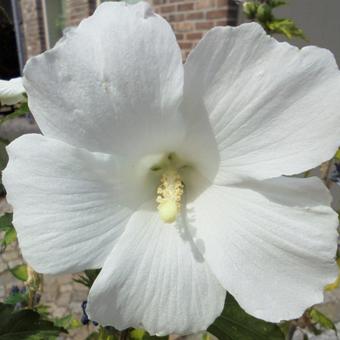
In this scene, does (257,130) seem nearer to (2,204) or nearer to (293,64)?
(293,64)

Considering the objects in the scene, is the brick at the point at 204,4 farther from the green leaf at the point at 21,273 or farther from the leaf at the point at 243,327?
the leaf at the point at 243,327

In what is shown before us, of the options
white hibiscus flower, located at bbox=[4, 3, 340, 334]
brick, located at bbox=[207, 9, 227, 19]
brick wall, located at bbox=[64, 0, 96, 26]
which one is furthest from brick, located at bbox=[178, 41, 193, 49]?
white hibiscus flower, located at bbox=[4, 3, 340, 334]

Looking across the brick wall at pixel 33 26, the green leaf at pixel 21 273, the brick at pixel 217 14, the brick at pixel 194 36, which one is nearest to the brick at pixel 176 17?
the brick at pixel 194 36

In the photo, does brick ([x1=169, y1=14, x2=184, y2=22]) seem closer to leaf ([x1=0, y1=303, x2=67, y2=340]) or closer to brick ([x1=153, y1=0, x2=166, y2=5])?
brick ([x1=153, y1=0, x2=166, y2=5])

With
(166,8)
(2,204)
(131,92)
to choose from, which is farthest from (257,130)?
(2,204)

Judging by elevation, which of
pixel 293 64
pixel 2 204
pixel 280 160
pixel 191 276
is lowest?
pixel 2 204

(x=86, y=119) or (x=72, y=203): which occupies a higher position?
(x=86, y=119)
